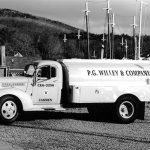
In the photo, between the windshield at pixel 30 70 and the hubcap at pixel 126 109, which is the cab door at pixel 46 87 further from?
the hubcap at pixel 126 109

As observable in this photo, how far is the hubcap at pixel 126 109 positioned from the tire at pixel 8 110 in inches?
130

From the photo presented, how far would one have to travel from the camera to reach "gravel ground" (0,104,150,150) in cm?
899

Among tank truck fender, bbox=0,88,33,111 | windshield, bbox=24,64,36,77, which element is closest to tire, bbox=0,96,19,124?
tank truck fender, bbox=0,88,33,111

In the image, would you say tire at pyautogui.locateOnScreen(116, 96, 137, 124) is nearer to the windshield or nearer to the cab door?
the cab door

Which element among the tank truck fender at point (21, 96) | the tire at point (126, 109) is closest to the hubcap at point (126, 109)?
the tire at point (126, 109)

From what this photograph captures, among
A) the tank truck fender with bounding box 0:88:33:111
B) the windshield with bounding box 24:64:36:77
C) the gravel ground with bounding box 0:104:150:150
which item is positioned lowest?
the gravel ground with bounding box 0:104:150:150

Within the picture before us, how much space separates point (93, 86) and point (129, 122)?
1622 mm

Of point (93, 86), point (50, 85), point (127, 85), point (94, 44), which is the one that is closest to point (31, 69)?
point (50, 85)

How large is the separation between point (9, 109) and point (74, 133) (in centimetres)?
240

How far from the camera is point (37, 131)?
1095cm

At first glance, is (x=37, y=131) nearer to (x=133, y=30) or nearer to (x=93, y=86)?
(x=93, y=86)

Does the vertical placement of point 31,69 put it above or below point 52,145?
above

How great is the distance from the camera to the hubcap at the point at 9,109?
473 inches

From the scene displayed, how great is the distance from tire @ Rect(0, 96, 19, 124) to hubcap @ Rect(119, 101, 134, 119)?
3.30 metres
